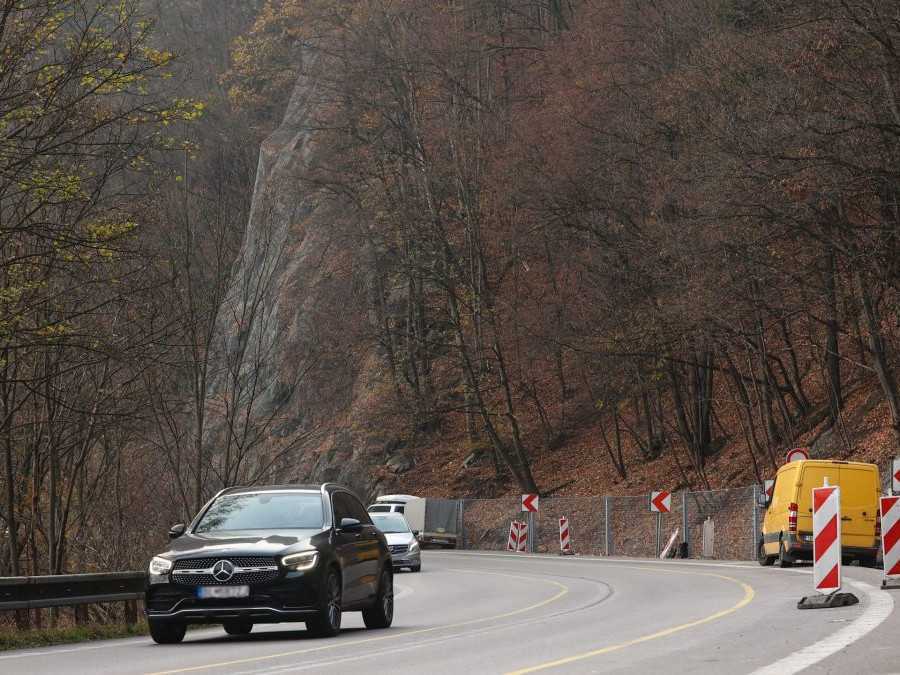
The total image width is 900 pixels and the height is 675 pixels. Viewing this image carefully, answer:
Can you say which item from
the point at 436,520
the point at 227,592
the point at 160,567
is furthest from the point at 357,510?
the point at 436,520

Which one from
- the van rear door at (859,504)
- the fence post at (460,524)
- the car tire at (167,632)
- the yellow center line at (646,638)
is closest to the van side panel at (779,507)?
the van rear door at (859,504)

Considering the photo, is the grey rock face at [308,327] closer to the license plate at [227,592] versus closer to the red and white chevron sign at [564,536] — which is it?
the red and white chevron sign at [564,536]

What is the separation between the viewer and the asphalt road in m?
11.2

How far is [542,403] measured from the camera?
61250 mm

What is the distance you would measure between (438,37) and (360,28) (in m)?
3.44

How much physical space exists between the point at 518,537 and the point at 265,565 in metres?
36.3

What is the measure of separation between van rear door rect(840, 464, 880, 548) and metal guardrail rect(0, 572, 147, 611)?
1518cm

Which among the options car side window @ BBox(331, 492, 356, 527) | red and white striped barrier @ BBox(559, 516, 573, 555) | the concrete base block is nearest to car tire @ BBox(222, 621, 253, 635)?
car side window @ BBox(331, 492, 356, 527)

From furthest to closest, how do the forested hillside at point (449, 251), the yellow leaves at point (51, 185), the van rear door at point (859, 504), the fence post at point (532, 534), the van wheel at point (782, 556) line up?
the fence post at point (532, 534)
the van wheel at point (782, 556)
the van rear door at point (859, 504)
the forested hillside at point (449, 251)
the yellow leaves at point (51, 185)

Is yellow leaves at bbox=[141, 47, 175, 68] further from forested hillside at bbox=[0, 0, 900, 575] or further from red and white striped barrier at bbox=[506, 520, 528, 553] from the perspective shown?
red and white striped barrier at bbox=[506, 520, 528, 553]

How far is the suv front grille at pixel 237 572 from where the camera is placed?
575 inches

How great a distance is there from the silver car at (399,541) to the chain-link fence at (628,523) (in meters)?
8.23

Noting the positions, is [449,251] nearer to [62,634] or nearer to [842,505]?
[842,505]

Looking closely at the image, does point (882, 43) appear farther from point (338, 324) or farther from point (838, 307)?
point (338, 324)
